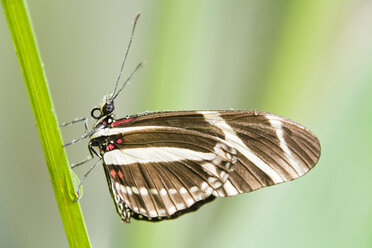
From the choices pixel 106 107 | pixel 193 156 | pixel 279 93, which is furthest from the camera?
pixel 193 156

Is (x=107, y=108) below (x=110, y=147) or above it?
above

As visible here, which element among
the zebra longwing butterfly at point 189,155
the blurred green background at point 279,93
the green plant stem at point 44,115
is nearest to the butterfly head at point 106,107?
the zebra longwing butterfly at point 189,155

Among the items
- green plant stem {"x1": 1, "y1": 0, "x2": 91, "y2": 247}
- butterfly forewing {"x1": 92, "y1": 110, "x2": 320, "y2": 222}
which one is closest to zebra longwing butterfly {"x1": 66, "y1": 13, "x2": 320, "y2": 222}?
butterfly forewing {"x1": 92, "y1": 110, "x2": 320, "y2": 222}

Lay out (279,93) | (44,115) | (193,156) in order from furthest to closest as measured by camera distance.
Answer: (193,156), (279,93), (44,115)

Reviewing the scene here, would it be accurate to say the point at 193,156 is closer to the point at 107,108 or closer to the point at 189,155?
the point at 189,155

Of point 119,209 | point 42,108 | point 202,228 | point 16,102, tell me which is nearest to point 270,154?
point 202,228

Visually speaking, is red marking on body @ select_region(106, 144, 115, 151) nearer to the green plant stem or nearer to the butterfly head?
the butterfly head

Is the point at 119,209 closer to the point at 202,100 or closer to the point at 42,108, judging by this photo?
the point at 202,100

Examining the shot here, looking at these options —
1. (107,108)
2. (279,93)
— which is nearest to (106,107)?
(107,108)
